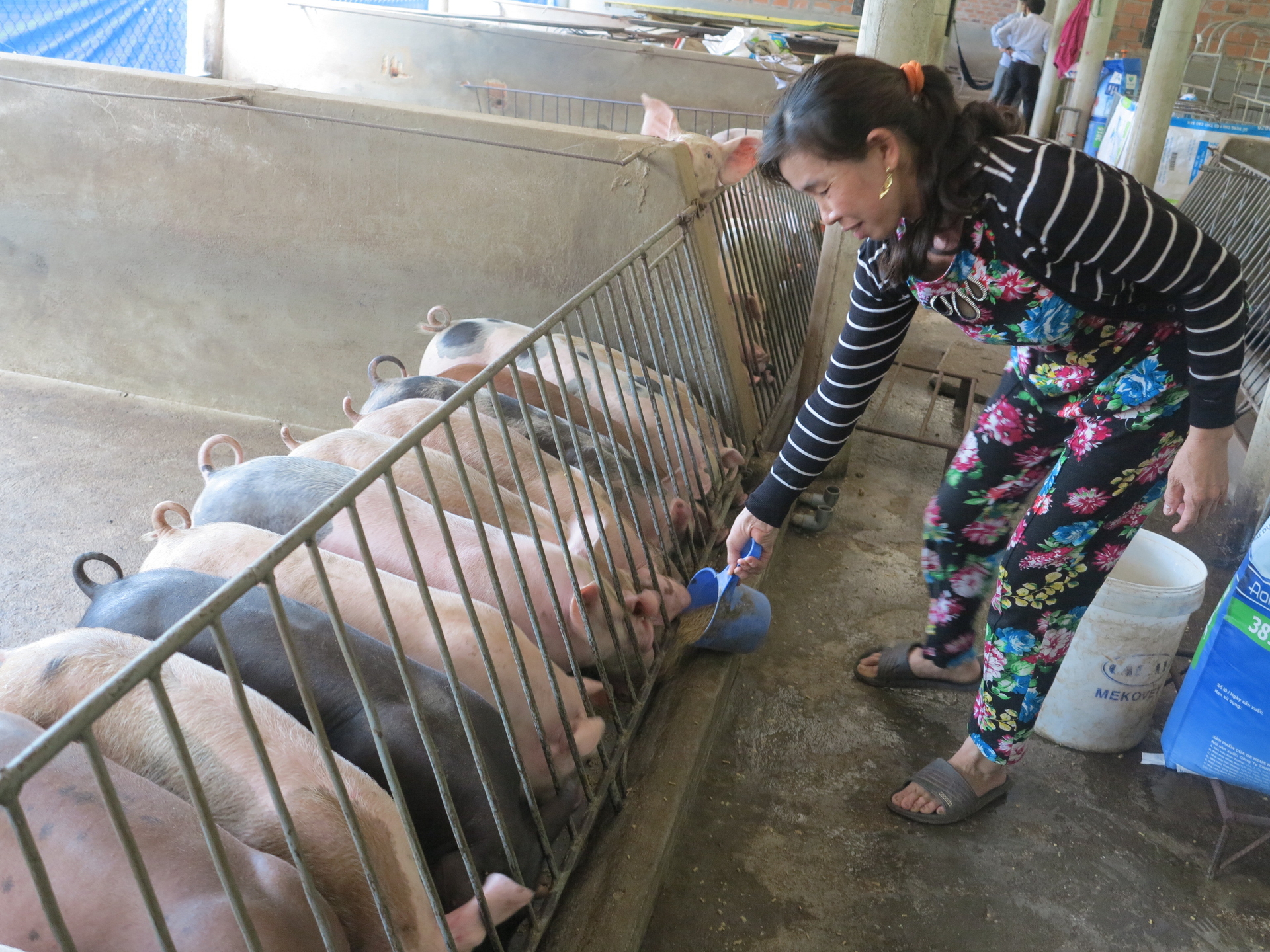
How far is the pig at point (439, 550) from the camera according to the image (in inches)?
84.4

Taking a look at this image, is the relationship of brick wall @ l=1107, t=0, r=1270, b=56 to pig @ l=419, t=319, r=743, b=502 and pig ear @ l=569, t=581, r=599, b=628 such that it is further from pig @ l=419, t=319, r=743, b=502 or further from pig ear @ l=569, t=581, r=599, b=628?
pig ear @ l=569, t=581, r=599, b=628

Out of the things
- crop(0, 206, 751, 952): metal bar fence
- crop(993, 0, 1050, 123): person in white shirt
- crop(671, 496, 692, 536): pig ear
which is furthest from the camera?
crop(993, 0, 1050, 123): person in white shirt

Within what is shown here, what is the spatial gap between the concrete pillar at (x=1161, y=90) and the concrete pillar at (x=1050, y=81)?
5.56 m

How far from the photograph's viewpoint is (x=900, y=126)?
1.65 m

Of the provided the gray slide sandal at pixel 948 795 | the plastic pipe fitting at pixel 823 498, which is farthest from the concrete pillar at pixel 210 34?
the gray slide sandal at pixel 948 795

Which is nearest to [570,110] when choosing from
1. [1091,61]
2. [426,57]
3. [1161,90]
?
[426,57]

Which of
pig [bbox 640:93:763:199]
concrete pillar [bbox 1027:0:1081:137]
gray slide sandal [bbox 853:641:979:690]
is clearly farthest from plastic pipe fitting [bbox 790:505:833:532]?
concrete pillar [bbox 1027:0:1081:137]

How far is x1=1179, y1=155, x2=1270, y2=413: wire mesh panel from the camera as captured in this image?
17.1ft

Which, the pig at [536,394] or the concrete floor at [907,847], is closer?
the concrete floor at [907,847]

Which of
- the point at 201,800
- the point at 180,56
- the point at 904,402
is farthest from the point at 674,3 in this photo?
the point at 201,800

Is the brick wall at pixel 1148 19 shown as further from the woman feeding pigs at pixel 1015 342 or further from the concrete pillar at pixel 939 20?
the woman feeding pigs at pixel 1015 342

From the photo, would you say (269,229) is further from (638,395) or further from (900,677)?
(900,677)

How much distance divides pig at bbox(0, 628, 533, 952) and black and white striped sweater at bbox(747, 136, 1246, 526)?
4.40 feet

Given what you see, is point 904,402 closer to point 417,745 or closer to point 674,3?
point 417,745
